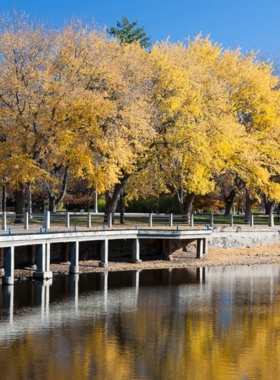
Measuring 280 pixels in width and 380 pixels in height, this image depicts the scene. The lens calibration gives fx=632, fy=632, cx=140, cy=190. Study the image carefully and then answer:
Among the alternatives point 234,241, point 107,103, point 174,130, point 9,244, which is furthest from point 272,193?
point 9,244

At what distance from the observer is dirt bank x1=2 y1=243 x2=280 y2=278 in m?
38.2

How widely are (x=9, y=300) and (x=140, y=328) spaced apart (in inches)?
286

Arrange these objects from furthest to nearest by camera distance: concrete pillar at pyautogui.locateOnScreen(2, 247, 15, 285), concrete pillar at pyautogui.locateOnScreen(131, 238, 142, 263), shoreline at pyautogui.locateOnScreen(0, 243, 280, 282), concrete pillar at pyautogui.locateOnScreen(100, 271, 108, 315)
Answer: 1. concrete pillar at pyautogui.locateOnScreen(131, 238, 142, 263)
2. shoreline at pyautogui.locateOnScreen(0, 243, 280, 282)
3. concrete pillar at pyautogui.locateOnScreen(2, 247, 15, 285)
4. concrete pillar at pyautogui.locateOnScreen(100, 271, 108, 315)

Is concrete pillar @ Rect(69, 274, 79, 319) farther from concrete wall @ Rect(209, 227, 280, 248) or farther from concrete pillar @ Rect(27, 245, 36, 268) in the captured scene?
concrete wall @ Rect(209, 227, 280, 248)

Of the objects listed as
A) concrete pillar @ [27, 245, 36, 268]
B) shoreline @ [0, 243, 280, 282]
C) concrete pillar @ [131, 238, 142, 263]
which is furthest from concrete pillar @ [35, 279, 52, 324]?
concrete pillar @ [131, 238, 142, 263]

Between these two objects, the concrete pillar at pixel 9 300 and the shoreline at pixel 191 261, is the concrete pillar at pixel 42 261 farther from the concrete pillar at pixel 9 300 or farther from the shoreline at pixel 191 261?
the concrete pillar at pixel 9 300

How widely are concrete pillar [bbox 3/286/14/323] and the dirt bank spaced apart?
12.2ft

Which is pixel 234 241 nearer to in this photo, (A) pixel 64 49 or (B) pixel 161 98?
(B) pixel 161 98

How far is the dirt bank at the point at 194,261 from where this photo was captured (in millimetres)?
38250

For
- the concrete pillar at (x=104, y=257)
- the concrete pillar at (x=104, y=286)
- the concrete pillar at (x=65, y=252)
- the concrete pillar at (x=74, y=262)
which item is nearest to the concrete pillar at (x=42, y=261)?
the concrete pillar at (x=74, y=262)

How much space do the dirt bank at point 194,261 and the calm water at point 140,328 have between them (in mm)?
2064

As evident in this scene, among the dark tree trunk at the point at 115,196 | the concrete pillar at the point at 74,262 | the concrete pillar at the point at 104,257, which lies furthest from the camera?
the dark tree trunk at the point at 115,196

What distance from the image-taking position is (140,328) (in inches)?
962

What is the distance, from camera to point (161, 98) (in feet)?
149
